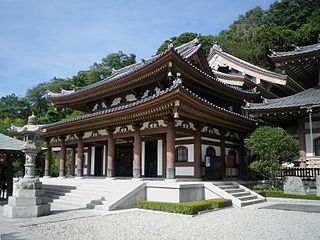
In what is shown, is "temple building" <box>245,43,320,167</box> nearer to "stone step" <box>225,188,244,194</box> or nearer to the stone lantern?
"stone step" <box>225,188,244,194</box>

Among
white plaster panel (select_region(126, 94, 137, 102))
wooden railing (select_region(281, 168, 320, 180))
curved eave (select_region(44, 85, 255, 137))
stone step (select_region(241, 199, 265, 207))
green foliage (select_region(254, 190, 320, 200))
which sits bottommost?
stone step (select_region(241, 199, 265, 207))

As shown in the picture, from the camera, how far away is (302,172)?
51.8ft

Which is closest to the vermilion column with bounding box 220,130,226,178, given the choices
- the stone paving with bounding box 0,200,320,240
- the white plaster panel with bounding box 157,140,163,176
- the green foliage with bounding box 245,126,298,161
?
the green foliage with bounding box 245,126,298,161

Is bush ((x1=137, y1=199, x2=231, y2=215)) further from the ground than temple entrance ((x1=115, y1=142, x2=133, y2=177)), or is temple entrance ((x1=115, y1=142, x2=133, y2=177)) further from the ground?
temple entrance ((x1=115, y1=142, x2=133, y2=177))

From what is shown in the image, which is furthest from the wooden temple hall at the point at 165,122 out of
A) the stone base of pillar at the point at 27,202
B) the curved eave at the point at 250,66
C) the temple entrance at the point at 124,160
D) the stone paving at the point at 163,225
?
the stone base of pillar at the point at 27,202

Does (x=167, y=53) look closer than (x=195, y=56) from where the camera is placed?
Yes

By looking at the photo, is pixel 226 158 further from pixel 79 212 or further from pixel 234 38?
pixel 234 38

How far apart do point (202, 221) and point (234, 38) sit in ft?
148

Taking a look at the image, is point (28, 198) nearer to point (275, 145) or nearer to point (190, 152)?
point (190, 152)

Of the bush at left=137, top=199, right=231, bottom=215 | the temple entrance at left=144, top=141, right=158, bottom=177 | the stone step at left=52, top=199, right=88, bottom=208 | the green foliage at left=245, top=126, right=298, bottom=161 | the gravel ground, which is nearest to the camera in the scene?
the gravel ground

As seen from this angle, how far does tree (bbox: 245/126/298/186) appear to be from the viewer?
48.7 feet

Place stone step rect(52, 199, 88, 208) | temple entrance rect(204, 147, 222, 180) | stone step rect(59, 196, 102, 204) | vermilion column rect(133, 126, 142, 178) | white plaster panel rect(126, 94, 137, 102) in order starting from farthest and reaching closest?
white plaster panel rect(126, 94, 137, 102), temple entrance rect(204, 147, 222, 180), vermilion column rect(133, 126, 142, 178), stone step rect(52, 199, 88, 208), stone step rect(59, 196, 102, 204)

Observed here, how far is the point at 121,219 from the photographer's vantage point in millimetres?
10125

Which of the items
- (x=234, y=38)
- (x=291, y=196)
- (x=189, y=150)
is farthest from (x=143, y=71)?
(x=234, y=38)
